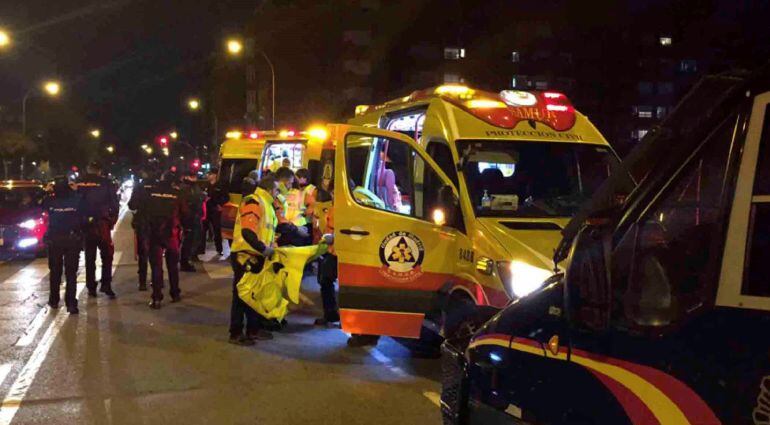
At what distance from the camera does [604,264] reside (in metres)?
2.14

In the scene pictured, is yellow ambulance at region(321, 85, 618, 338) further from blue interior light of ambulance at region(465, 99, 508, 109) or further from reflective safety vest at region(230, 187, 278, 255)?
reflective safety vest at region(230, 187, 278, 255)

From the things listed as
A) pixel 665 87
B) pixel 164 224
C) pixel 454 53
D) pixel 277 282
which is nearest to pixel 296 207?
pixel 164 224

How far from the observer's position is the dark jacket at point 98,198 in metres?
9.36

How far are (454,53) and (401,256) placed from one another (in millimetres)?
56679

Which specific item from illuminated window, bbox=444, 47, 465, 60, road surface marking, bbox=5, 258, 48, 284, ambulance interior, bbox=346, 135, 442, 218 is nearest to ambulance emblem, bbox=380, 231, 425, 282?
ambulance interior, bbox=346, 135, 442, 218

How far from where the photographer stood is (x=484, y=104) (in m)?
6.43

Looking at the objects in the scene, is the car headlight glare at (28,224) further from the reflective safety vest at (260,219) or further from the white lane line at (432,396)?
the white lane line at (432,396)

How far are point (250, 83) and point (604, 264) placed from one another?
7055 cm

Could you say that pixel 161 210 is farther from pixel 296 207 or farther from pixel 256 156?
pixel 256 156

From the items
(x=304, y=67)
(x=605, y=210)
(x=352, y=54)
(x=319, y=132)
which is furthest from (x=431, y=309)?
(x=304, y=67)

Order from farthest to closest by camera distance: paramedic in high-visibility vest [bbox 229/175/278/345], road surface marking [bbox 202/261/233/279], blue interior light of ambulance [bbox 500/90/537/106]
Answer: road surface marking [bbox 202/261/233/279], paramedic in high-visibility vest [bbox 229/175/278/345], blue interior light of ambulance [bbox 500/90/537/106]

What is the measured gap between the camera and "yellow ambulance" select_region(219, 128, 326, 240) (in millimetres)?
12702

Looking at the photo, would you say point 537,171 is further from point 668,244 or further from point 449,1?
point 449,1

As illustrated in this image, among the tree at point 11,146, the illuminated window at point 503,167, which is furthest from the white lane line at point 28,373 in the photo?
the tree at point 11,146
